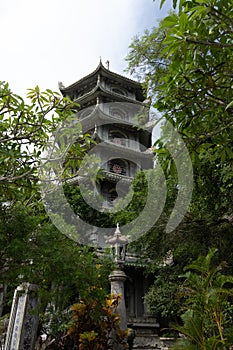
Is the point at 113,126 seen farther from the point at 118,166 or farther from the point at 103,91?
the point at 118,166

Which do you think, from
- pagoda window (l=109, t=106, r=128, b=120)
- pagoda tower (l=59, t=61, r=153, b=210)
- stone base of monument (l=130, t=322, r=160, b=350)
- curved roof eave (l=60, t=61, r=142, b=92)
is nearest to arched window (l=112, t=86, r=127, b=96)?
pagoda tower (l=59, t=61, r=153, b=210)

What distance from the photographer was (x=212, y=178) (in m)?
6.34

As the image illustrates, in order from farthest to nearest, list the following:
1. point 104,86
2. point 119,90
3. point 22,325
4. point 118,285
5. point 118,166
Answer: point 119,90 → point 104,86 → point 118,166 → point 118,285 → point 22,325

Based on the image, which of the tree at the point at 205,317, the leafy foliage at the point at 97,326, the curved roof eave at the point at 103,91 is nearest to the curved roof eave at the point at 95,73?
the curved roof eave at the point at 103,91

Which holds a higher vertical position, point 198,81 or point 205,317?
point 198,81

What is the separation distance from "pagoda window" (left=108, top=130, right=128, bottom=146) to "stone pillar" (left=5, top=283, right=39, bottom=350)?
13.6m

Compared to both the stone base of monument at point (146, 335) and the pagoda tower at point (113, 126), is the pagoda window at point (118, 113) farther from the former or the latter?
the stone base of monument at point (146, 335)

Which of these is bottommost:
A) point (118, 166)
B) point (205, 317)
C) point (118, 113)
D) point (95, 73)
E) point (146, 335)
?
point (205, 317)

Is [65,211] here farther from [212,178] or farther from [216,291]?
[216,291]

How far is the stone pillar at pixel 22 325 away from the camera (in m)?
5.25

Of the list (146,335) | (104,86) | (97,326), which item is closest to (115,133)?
(104,86)

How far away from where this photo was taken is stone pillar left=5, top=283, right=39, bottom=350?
5.25m

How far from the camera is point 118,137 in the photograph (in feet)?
63.4

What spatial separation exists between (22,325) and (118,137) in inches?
582
